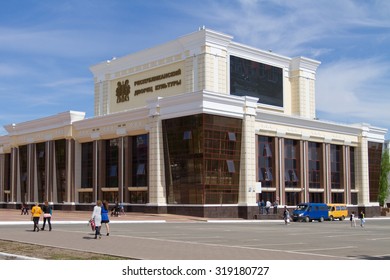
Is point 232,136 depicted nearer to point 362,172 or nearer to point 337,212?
point 337,212

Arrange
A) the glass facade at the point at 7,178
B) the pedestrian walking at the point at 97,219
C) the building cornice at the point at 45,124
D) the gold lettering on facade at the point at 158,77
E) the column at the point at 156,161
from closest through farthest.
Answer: the pedestrian walking at the point at 97,219, the column at the point at 156,161, the gold lettering on facade at the point at 158,77, the building cornice at the point at 45,124, the glass facade at the point at 7,178

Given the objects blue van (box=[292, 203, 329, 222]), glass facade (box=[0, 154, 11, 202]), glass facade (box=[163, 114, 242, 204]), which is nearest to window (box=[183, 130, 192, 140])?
glass facade (box=[163, 114, 242, 204])

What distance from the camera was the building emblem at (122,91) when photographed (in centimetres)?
7676

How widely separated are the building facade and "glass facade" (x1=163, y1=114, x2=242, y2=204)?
110mm

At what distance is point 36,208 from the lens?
33.0 m

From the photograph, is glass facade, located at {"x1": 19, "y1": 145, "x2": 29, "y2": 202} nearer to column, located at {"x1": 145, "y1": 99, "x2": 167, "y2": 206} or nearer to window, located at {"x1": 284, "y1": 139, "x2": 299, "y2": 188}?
column, located at {"x1": 145, "y1": 99, "x2": 167, "y2": 206}

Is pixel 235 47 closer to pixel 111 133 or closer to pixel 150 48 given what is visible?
pixel 150 48

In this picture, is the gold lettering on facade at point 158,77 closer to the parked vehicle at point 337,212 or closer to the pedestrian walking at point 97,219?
the parked vehicle at point 337,212

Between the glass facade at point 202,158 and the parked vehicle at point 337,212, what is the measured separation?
1110cm

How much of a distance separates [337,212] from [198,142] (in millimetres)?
18811

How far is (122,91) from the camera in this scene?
77.7 m

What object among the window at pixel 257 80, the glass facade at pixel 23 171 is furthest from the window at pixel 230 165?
the glass facade at pixel 23 171

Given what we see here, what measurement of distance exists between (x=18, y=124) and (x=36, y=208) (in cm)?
5518
